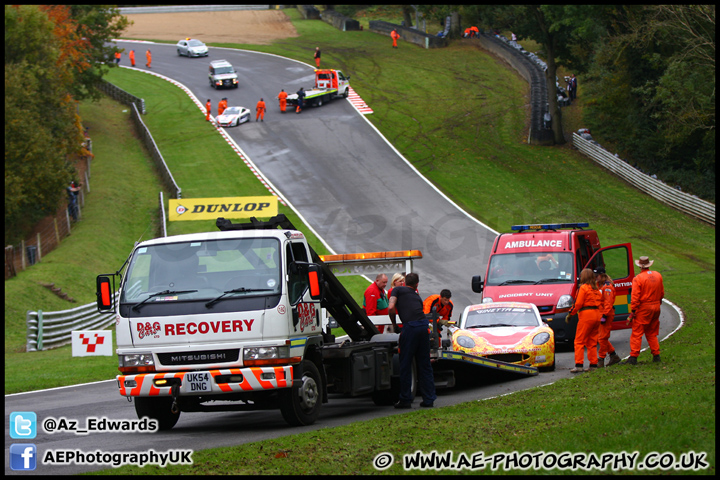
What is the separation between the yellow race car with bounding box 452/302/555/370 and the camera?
50.4 ft

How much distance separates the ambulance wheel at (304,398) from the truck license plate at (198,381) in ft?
3.07

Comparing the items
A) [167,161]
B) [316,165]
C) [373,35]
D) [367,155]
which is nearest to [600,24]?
[367,155]

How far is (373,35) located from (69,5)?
3720 cm

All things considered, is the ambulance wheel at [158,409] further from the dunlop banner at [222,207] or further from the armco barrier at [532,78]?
the armco barrier at [532,78]

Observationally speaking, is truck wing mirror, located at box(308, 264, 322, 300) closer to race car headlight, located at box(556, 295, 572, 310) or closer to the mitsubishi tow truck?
the mitsubishi tow truck

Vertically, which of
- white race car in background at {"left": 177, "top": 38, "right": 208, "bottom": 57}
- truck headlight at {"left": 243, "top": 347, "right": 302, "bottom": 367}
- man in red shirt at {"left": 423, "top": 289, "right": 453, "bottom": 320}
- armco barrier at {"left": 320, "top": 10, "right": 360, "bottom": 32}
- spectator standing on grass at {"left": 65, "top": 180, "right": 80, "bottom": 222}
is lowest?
spectator standing on grass at {"left": 65, "top": 180, "right": 80, "bottom": 222}

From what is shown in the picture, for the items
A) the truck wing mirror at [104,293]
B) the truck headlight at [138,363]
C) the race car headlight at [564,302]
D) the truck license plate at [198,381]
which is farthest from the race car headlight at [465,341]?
the truck wing mirror at [104,293]

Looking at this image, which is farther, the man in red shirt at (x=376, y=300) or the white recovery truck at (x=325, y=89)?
the white recovery truck at (x=325, y=89)

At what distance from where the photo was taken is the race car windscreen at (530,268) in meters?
19.4

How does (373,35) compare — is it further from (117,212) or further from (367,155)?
(117,212)

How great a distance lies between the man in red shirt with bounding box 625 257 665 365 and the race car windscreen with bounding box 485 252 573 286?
5.30m

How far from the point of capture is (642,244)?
3631cm

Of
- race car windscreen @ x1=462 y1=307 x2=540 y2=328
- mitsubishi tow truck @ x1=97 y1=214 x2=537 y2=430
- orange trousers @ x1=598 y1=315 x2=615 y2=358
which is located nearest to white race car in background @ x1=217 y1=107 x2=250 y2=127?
race car windscreen @ x1=462 y1=307 x2=540 y2=328

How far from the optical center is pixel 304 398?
34.6 feet
